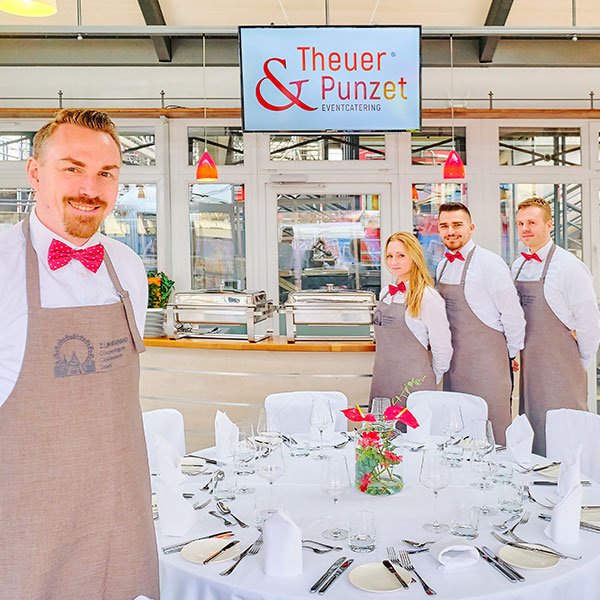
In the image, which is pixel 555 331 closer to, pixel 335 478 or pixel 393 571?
pixel 335 478

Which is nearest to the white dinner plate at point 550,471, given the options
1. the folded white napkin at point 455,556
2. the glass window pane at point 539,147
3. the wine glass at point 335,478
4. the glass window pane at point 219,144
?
the folded white napkin at point 455,556

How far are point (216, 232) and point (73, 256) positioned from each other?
5.00 metres

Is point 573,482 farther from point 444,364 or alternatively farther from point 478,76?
point 478,76

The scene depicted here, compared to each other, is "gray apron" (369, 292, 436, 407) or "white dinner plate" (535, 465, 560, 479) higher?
"gray apron" (369, 292, 436, 407)

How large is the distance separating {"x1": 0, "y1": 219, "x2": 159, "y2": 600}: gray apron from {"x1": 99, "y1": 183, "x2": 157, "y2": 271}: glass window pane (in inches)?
193

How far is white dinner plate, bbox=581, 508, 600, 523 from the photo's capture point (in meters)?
1.90

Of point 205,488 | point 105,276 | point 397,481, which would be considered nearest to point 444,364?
point 397,481

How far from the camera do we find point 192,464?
248cm

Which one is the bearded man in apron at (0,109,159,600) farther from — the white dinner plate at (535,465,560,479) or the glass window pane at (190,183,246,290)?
the glass window pane at (190,183,246,290)

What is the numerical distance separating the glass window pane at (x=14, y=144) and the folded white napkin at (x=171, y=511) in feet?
18.1

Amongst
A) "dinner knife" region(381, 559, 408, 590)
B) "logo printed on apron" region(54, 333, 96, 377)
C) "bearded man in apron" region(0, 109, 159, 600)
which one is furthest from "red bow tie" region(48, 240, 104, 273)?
"dinner knife" region(381, 559, 408, 590)

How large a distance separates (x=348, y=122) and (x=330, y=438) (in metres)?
2.45

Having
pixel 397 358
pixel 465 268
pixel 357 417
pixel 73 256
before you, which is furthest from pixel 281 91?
pixel 73 256

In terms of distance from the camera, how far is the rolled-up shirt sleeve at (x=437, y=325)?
137 inches
